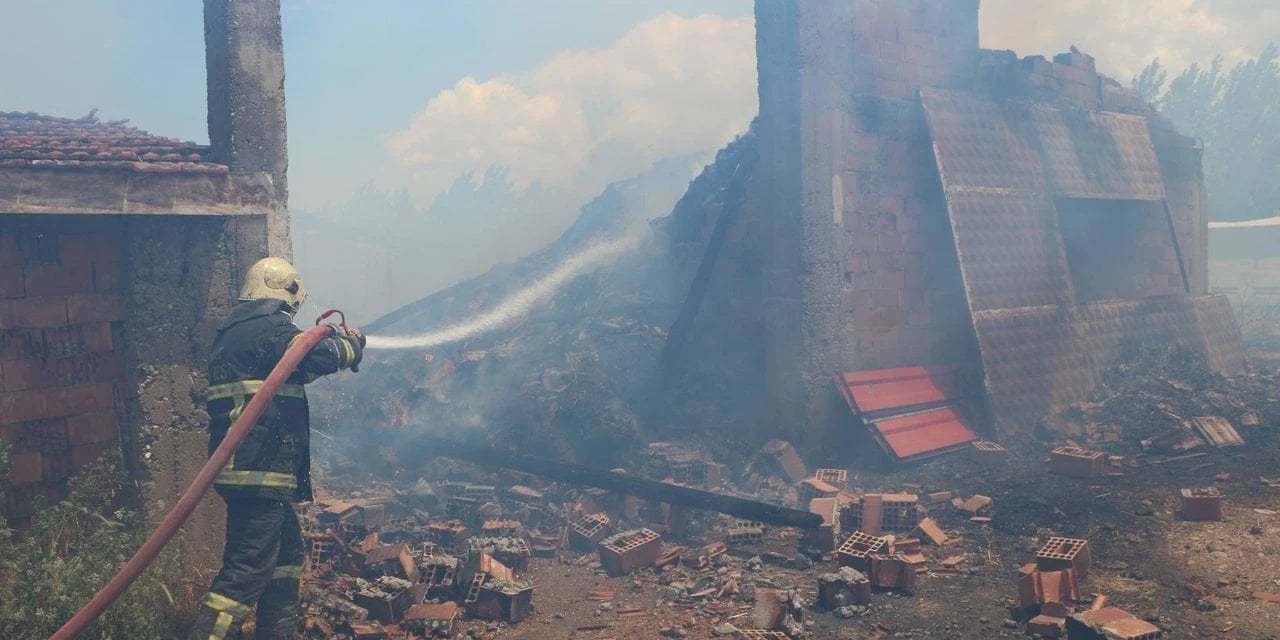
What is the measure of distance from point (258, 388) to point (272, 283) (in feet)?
2.14

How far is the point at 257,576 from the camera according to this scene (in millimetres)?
4156

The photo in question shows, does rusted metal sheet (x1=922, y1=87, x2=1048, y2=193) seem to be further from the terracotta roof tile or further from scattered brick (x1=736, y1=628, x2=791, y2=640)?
the terracotta roof tile

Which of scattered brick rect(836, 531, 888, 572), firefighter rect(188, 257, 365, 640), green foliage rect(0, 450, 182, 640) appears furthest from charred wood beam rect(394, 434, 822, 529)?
green foliage rect(0, 450, 182, 640)

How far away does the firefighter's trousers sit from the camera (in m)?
4.01

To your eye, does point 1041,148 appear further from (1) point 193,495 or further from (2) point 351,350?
(1) point 193,495

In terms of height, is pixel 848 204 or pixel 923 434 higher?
pixel 848 204

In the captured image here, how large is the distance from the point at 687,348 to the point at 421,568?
541cm

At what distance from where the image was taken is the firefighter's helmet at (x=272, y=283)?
4.51 m

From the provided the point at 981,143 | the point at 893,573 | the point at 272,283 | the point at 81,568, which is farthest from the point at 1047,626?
the point at 981,143

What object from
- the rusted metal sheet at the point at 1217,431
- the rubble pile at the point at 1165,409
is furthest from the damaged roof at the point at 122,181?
the rusted metal sheet at the point at 1217,431

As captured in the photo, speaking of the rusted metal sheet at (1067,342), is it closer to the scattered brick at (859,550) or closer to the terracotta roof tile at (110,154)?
the scattered brick at (859,550)

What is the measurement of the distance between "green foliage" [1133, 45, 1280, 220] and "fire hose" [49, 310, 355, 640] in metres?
36.3

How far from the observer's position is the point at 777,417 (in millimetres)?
8750

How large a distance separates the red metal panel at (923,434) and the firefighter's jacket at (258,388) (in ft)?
18.6
